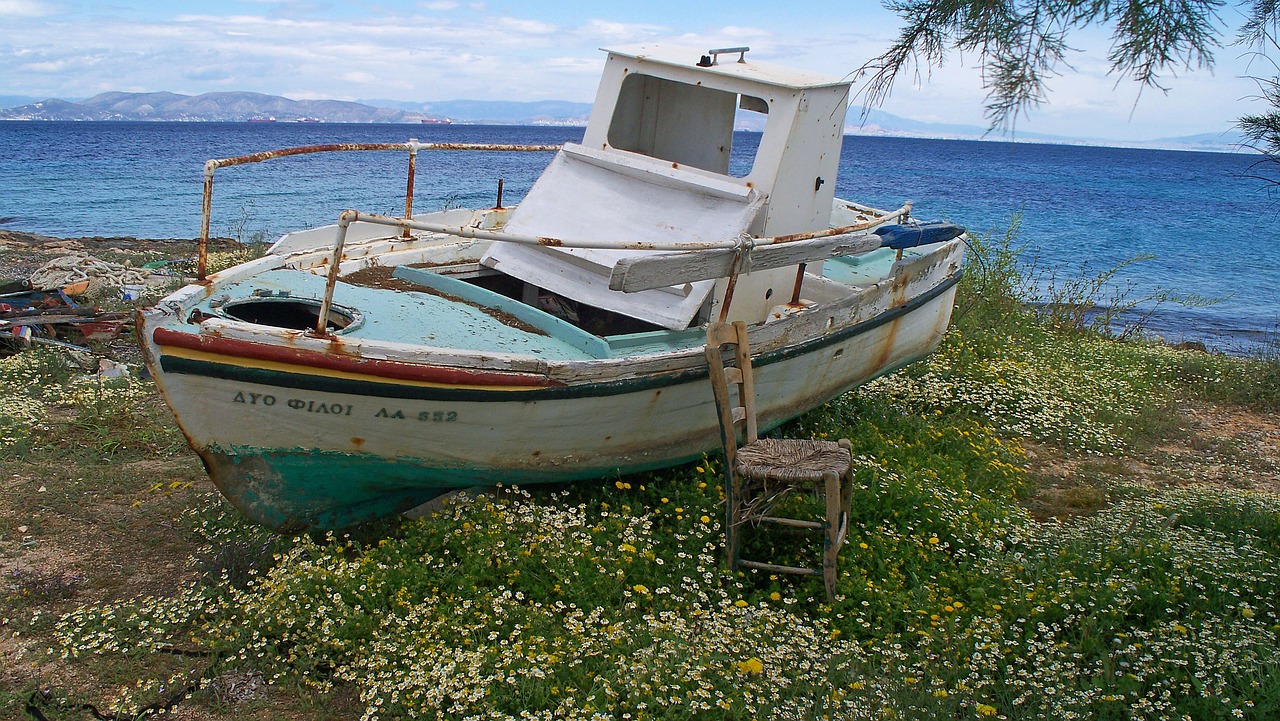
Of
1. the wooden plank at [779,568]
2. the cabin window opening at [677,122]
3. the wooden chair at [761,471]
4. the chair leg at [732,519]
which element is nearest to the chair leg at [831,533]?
the wooden chair at [761,471]

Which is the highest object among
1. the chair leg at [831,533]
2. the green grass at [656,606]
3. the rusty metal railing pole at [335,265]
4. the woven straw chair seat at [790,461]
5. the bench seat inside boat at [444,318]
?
the rusty metal railing pole at [335,265]

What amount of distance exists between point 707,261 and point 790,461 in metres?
1.15

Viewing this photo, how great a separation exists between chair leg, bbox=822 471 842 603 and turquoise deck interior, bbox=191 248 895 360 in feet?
4.37

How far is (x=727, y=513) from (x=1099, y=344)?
735 cm

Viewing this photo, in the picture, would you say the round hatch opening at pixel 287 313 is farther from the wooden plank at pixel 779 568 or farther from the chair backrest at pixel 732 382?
the wooden plank at pixel 779 568

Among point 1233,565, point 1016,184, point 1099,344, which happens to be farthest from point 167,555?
point 1016,184

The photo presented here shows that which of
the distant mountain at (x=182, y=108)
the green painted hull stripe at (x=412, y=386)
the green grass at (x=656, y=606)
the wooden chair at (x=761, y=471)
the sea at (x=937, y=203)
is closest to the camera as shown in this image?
the green grass at (x=656, y=606)

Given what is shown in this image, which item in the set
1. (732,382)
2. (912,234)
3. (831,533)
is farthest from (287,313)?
(912,234)

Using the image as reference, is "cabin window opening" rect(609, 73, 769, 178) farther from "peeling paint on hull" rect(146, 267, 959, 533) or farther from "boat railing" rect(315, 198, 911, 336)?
"peeling paint on hull" rect(146, 267, 959, 533)

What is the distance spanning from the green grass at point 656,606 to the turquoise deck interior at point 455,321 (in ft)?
2.76

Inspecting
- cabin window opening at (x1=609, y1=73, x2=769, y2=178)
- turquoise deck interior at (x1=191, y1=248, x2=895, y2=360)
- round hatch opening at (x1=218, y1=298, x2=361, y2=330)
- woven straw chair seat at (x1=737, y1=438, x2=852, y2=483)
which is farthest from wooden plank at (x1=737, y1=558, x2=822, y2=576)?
cabin window opening at (x1=609, y1=73, x2=769, y2=178)

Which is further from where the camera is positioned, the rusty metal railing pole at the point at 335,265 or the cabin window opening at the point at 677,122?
the cabin window opening at the point at 677,122

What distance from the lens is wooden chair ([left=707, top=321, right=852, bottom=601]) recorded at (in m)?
4.48

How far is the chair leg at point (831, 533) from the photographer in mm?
4359
